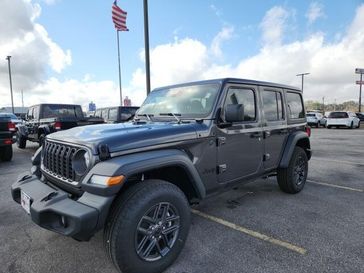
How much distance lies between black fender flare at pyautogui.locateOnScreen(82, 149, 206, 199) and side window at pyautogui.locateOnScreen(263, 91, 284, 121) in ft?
6.29

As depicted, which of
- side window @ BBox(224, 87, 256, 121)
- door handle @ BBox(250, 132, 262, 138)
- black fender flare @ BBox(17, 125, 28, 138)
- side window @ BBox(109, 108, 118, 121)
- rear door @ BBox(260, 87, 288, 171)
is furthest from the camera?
side window @ BBox(109, 108, 118, 121)

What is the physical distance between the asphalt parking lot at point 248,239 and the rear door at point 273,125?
0.77 m

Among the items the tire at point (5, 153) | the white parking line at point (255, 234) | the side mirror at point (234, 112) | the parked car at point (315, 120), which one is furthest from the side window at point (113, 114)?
the parked car at point (315, 120)

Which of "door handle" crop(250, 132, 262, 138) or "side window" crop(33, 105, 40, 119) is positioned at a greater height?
"side window" crop(33, 105, 40, 119)

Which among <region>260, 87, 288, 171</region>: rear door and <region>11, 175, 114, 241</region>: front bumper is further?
<region>260, 87, 288, 171</region>: rear door

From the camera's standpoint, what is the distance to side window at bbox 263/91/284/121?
14.4 ft

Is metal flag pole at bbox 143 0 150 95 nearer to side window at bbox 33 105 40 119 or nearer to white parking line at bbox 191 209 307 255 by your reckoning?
side window at bbox 33 105 40 119

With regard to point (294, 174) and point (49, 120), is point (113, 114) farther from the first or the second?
point (294, 174)

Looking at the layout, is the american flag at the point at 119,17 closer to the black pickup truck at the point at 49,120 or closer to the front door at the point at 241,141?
the black pickup truck at the point at 49,120

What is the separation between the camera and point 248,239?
11.0 ft

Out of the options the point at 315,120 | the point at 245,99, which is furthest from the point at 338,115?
the point at 245,99

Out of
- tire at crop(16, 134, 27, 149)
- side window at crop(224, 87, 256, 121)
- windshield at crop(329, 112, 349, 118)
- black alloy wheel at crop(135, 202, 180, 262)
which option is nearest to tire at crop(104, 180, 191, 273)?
black alloy wheel at crop(135, 202, 180, 262)

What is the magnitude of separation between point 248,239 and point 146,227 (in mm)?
1371

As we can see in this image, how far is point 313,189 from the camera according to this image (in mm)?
5449
